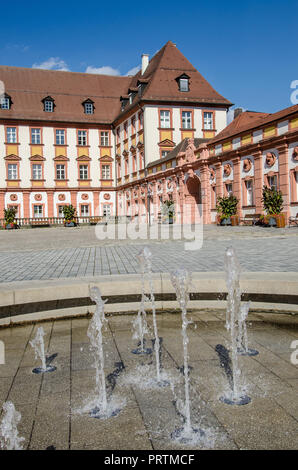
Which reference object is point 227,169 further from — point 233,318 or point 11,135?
point 11,135

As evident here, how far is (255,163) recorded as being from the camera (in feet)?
81.7

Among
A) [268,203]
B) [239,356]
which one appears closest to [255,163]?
[268,203]

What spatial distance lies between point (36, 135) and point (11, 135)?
9.08 ft

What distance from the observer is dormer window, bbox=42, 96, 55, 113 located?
167 feet

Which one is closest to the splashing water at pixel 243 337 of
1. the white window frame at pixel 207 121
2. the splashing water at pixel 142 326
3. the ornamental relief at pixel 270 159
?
the splashing water at pixel 142 326

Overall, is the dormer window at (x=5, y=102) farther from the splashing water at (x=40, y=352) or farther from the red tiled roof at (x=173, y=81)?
the splashing water at (x=40, y=352)

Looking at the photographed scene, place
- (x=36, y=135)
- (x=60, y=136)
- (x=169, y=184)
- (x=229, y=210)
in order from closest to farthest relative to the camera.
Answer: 1. (x=229, y=210)
2. (x=169, y=184)
3. (x=36, y=135)
4. (x=60, y=136)

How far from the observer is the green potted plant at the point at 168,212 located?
33737 mm

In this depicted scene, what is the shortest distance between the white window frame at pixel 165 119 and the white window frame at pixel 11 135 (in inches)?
687

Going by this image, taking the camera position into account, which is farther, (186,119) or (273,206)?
(186,119)

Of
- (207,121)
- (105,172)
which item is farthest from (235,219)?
(105,172)

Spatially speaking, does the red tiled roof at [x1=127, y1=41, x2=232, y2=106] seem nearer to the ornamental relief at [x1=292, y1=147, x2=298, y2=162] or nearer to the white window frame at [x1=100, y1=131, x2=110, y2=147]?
the white window frame at [x1=100, y1=131, x2=110, y2=147]

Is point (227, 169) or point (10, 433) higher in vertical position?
point (227, 169)

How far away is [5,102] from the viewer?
1937 inches
